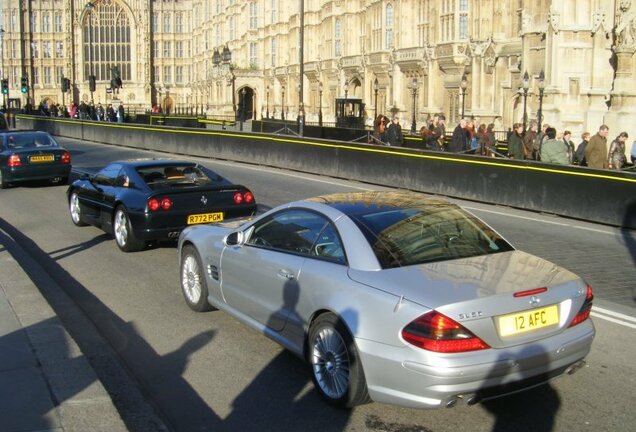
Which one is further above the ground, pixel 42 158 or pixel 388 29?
pixel 388 29

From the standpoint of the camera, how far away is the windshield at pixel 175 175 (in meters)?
11.9

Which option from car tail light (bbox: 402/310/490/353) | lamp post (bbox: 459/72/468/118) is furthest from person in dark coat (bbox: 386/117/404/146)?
car tail light (bbox: 402/310/490/353)

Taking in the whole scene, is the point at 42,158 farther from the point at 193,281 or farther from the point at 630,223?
the point at 630,223

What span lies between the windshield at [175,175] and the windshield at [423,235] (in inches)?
253

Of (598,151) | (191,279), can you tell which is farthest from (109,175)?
(598,151)

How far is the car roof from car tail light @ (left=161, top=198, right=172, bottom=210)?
5.00 metres

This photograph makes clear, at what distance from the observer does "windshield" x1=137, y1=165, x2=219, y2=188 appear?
39.0 feet

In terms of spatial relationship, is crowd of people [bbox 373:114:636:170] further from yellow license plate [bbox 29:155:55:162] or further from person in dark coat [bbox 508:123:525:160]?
yellow license plate [bbox 29:155:55:162]

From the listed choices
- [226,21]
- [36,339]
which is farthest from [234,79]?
[36,339]

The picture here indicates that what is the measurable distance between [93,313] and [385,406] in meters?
4.00

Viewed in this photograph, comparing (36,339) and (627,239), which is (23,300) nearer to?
(36,339)

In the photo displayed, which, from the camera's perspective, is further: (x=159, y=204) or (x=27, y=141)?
(x=27, y=141)

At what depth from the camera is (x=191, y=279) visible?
26.5ft

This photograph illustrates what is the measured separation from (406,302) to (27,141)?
18491 millimetres
